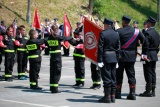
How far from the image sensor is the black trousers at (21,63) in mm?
18656

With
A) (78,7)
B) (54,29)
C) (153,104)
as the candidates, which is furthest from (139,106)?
(78,7)

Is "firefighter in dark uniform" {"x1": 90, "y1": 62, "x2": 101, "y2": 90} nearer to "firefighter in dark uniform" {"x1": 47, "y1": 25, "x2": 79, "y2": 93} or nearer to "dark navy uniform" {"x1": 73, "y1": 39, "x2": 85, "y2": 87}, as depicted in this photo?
"dark navy uniform" {"x1": 73, "y1": 39, "x2": 85, "y2": 87}

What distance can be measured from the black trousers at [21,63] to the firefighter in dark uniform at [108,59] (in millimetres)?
5964

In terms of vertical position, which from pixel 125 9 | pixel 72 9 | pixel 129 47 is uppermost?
pixel 125 9

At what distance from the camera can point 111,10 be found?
160 feet

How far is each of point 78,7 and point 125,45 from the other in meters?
31.1

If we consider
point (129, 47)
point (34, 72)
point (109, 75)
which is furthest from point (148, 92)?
point (34, 72)

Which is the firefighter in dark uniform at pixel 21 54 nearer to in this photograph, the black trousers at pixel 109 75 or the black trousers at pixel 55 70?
the black trousers at pixel 55 70

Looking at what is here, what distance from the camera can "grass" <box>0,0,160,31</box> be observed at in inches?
1496

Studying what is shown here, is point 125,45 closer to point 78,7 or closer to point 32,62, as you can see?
point 32,62

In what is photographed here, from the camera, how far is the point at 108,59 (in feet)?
43.5

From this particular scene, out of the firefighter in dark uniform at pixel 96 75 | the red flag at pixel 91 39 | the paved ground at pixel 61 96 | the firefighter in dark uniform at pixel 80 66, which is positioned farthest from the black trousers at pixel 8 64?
the red flag at pixel 91 39

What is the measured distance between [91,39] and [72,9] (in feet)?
95.1

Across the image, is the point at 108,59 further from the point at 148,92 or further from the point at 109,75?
the point at 148,92
